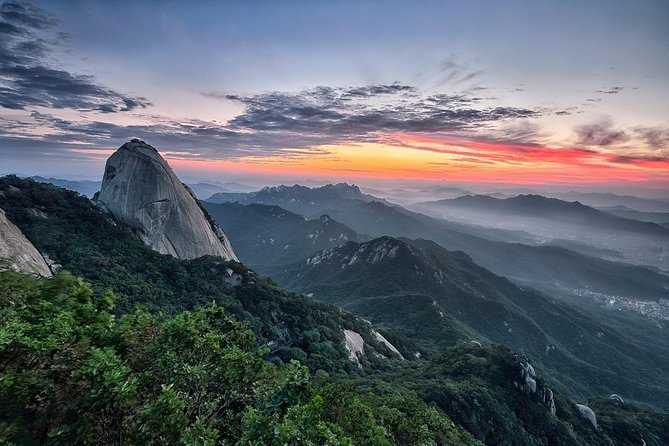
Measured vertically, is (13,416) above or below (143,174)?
below

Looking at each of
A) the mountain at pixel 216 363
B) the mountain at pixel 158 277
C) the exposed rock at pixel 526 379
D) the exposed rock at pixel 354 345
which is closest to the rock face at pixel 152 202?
the mountain at pixel 158 277

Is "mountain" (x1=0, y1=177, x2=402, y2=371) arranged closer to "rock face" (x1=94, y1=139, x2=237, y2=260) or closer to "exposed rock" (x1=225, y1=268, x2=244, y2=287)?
"exposed rock" (x1=225, y1=268, x2=244, y2=287)

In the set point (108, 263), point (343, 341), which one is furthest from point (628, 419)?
point (108, 263)

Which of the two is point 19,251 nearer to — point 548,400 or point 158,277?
point 158,277

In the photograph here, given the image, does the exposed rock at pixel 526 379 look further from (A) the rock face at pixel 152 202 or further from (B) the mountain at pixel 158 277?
(A) the rock face at pixel 152 202

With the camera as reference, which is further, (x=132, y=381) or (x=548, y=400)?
(x=548, y=400)

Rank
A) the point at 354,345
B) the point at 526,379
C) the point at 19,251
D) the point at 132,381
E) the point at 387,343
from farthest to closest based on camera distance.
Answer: the point at 387,343
the point at 354,345
the point at 526,379
the point at 19,251
the point at 132,381

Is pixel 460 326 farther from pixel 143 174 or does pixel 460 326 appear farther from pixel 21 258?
pixel 21 258

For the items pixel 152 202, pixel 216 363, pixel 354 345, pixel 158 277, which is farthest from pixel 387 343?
pixel 216 363
